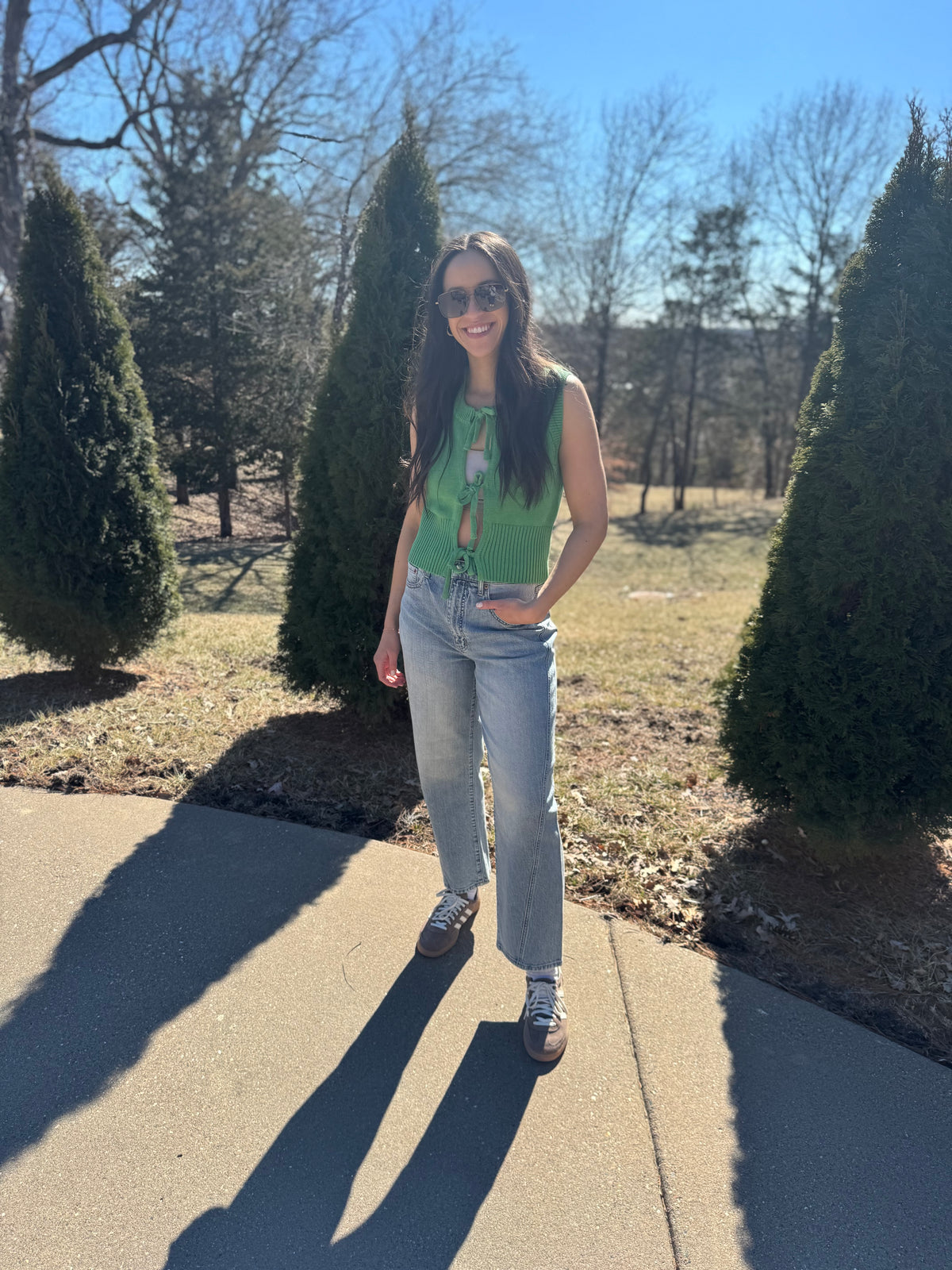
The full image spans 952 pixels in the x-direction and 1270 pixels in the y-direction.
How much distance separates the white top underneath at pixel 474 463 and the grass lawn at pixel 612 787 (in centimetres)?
155

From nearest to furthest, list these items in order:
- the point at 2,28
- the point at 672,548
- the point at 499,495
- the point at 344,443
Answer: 1. the point at 499,495
2. the point at 344,443
3. the point at 2,28
4. the point at 672,548

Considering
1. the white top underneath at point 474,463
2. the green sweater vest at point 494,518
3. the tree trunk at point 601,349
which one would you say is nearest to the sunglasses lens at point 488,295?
the green sweater vest at point 494,518

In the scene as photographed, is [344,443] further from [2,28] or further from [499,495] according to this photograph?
[2,28]

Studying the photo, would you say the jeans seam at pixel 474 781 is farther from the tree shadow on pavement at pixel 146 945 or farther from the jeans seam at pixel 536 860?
the tree shadow on pavement at pixel 146 945

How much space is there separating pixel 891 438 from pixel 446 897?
6.74 feet

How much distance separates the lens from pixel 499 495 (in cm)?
211

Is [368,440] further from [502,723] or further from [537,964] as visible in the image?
[537,964]

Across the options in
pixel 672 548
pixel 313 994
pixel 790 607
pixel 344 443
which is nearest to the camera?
pixel 313 994

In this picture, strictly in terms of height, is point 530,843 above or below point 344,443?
below

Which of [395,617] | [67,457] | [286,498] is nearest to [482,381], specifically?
[395,617]

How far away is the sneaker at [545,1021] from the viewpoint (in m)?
2.14

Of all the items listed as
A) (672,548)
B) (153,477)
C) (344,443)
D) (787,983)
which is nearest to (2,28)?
(153,477)

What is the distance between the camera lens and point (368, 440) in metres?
3.86

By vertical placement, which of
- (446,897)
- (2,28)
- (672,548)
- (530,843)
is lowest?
(672,548)
